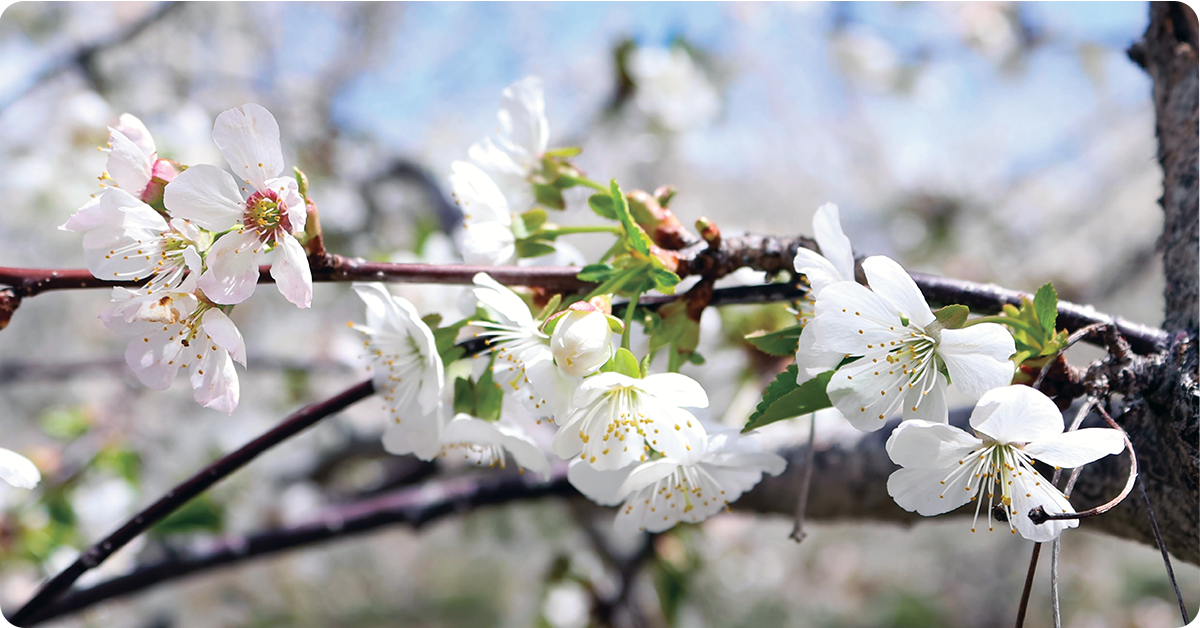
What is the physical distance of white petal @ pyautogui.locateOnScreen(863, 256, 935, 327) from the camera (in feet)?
1.13

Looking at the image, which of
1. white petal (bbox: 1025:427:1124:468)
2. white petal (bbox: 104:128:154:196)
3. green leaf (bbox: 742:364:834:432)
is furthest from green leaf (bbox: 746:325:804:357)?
white petal (bbox: 104:128:154:196)

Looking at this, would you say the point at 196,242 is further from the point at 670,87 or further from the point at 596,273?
the point at 670,87

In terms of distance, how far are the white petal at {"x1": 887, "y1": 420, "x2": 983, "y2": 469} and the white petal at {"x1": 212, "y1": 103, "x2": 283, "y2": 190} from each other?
0.35 metres

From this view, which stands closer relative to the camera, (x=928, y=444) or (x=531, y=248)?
(x=928, y=444)

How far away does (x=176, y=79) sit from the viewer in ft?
7.38

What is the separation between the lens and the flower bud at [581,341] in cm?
36

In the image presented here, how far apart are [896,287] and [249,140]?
0.36 m

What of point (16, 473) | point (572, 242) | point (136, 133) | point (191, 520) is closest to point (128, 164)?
point (136, 133)

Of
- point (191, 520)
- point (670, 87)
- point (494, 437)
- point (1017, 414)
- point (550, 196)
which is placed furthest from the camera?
point (670, 87)

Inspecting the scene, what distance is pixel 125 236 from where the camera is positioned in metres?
0.37

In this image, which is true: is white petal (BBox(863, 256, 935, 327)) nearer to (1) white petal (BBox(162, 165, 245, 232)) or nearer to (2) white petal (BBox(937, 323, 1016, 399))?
(2) white petal (BBox(937, 323, 1016, 399))

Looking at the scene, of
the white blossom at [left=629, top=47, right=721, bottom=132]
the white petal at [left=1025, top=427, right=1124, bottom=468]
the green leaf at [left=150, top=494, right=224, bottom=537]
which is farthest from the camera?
the white blossom at [left=629, top=47, right=721, bottom=132]

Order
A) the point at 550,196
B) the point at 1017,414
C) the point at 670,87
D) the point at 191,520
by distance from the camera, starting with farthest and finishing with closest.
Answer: the point at 670,87 < the point at 191,520 < the point at 550,196 < the point at 1017,414

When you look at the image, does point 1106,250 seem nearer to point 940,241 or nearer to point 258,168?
point 940,241
